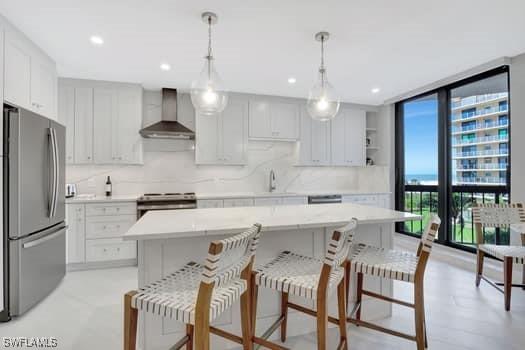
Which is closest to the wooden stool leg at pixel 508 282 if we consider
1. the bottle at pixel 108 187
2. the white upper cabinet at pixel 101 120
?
the white upper cabinet at pixel 101 120

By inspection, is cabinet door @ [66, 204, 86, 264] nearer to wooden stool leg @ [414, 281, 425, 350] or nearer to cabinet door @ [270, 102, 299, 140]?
cabinet door @ [270, 102, 299, 140]

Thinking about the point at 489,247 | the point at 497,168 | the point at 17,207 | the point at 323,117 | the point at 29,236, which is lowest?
the point at 489,247

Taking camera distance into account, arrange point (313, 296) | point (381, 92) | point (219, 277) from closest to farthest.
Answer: point (219, 277)
point (313, 296)
point (381, 92)

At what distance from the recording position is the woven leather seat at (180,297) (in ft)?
4.12

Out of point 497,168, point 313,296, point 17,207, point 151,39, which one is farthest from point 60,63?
point 497,168

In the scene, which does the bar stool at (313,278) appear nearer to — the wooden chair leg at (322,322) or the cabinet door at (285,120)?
the wooden chair leg at (322,322)

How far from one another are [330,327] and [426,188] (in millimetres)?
3184

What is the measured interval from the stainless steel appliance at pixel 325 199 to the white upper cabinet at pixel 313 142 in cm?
64

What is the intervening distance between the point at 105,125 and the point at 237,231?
305 centimetres

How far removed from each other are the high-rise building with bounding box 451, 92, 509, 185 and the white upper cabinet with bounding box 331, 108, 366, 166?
145cm

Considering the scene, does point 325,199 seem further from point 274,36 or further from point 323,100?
point 274,36

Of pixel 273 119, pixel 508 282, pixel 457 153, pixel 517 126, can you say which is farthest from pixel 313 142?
pixel 508 282

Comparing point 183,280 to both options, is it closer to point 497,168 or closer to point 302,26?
point 302,26

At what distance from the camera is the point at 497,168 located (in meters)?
3.46
